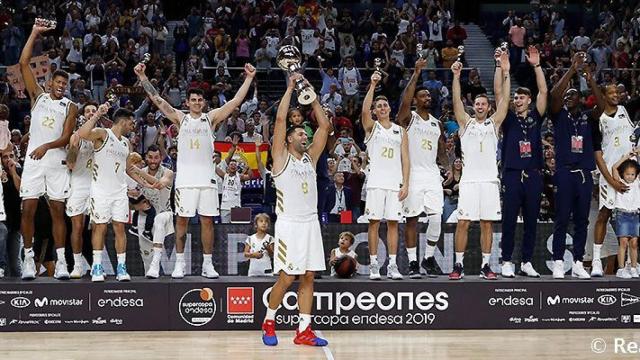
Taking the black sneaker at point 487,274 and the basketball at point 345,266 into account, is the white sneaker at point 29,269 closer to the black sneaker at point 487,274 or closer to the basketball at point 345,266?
the basketball at point 345,266

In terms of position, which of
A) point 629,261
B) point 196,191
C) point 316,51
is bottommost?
point 629,261

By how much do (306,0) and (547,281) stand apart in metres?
14.7

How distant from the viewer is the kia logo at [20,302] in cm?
1290

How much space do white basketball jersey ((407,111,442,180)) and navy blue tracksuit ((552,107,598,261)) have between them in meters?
1.53

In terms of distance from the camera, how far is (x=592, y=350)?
39.0 ft

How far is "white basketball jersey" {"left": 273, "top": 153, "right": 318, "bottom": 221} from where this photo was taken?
11.9 m

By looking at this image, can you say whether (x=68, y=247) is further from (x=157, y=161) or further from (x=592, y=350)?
(x=592, y=350)

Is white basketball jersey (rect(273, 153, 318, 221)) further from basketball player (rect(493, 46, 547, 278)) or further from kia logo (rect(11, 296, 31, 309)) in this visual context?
kia logo (rect(11, 296, 31, 309))

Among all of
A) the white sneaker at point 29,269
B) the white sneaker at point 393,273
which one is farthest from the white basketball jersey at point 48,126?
the white sneaker at point 393,273

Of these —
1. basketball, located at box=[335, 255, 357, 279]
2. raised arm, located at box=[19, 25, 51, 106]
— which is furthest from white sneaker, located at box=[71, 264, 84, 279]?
basketball, located at box=[335, 255, 357, 279]

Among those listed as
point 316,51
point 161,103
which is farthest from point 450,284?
point 316,51

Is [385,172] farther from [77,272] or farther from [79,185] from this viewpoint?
[77,272]

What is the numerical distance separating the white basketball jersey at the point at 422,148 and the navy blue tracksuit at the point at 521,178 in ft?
2.87

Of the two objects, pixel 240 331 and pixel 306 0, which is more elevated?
pixel 306 0
